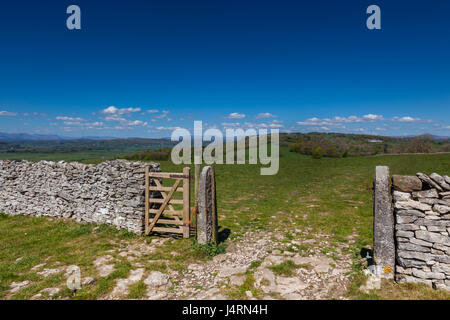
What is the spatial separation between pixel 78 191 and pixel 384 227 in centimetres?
1269

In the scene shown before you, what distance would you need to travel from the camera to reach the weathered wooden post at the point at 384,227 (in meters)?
6.21

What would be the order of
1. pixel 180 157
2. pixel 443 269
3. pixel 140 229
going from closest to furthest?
pixel 443 269 → pixel 140 229 → pixel 180 157

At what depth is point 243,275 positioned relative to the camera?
22.4ft

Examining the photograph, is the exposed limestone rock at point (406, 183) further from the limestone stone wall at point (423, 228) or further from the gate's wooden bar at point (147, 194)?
the gate's wooden bar at point (147, 194)

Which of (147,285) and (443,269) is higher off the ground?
(443,269)

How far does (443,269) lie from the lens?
575 cm

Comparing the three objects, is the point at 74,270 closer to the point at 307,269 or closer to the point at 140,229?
the point at 140,229

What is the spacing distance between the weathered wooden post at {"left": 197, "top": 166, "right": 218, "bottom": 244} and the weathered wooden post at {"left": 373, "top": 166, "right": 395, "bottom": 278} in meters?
5.14

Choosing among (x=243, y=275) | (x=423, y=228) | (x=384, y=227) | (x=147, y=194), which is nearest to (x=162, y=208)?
(x=147, y=194)

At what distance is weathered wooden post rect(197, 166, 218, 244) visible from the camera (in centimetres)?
852

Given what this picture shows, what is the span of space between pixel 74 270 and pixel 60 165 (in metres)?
7.06

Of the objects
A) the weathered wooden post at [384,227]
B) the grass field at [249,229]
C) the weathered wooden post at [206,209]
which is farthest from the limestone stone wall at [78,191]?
the weathered wooden post at [384,227]

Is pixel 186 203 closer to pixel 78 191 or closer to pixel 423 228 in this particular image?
pixel 78 191
